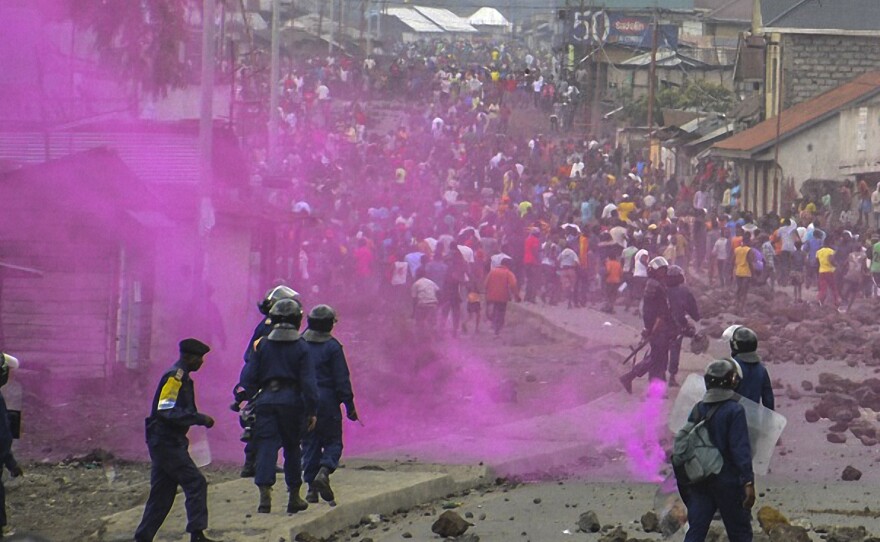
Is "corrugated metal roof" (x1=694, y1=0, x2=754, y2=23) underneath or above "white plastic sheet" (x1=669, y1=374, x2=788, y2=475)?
above

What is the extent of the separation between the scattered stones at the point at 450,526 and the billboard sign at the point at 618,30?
171 ft

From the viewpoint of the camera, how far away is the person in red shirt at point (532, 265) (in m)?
27.2

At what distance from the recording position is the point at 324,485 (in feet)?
33.0

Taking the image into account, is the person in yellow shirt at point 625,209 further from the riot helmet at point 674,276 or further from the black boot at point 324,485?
the black boot at point 324,485

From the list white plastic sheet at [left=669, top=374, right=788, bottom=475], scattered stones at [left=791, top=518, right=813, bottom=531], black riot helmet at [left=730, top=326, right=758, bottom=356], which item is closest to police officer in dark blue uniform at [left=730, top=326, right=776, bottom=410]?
black riot helmet at [left=730, top=326, right=758, bottom=356]

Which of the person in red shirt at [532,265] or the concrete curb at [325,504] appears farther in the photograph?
the person in red shirt at [532,265]

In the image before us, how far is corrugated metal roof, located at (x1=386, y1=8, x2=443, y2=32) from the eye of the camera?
4299 inches

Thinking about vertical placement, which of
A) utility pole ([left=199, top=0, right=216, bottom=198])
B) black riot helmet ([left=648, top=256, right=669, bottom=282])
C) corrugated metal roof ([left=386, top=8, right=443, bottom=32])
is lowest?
black riot helmet ([left=648, top=256, right=669, bottom=282])

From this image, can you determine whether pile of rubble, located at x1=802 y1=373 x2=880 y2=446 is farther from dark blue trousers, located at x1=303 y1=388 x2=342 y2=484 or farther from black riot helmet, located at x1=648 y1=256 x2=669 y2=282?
dark blue trousers, located at x1=303 y1=388 x2=342 y2=484

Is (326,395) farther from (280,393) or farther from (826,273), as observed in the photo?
(826,273)

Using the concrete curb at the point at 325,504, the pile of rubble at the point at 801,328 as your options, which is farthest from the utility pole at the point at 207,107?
the concrete curb at the point at 325,504

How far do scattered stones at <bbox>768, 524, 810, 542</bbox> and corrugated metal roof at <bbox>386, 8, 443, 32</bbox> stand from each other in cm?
10074

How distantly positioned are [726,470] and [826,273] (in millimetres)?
18576

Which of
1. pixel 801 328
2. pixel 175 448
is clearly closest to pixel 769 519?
pixel 175 448
